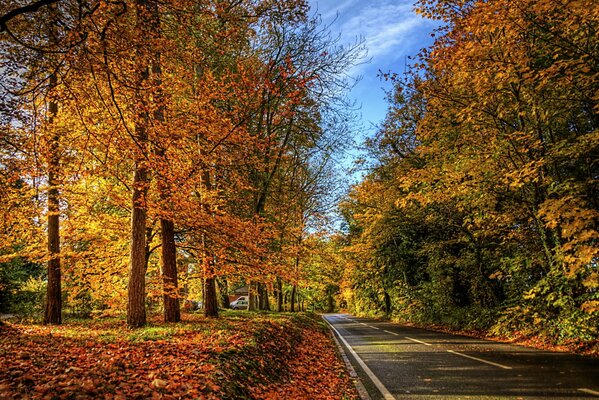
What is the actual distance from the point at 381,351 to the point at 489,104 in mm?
9366

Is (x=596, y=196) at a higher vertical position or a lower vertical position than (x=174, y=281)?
higher

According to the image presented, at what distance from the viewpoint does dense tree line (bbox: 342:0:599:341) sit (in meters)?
8.76

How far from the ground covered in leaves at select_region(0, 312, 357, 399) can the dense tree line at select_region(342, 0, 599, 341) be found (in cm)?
737

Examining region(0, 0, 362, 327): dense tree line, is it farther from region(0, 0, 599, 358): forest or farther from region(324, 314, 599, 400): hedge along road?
region(324, 314, 599, 400): hedge along road

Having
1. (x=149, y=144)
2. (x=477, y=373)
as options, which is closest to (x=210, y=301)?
(x=149, y=144)

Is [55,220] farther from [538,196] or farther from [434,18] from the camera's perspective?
[538,196]

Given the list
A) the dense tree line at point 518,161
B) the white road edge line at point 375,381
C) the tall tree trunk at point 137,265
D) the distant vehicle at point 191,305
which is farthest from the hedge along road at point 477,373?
the distant vehicle at point 191,305

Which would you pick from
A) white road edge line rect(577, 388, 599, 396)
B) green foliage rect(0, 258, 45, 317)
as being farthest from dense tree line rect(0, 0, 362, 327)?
white road edge line rect(577, 388, 599, 396)

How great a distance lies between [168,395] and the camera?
4117mm

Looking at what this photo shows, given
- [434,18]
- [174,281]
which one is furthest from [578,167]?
[174,281]

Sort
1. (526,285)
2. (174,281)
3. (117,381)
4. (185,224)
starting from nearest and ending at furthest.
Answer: (117,381)
(185,224)
(174,281)
(526,285)

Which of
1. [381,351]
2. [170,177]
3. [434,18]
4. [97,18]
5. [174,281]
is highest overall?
[434,18]

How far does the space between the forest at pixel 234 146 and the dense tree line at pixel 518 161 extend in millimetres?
83

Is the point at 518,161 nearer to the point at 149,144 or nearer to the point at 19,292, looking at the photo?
the point at 149,144
